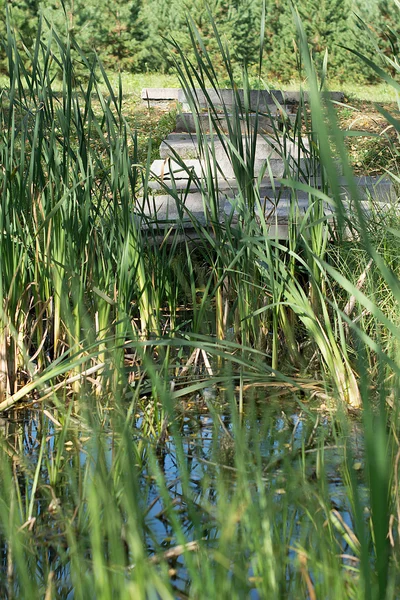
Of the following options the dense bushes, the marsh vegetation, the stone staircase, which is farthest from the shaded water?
the dense bushes

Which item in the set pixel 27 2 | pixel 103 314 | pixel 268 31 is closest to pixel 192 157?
pixel 103 314

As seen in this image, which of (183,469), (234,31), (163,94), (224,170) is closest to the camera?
(183,469)

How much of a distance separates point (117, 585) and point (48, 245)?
4.62 ft

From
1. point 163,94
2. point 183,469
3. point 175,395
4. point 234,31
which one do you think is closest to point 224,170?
point 163,94

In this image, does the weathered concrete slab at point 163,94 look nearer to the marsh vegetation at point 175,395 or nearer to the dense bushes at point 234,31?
the dense bushes at point 234,31

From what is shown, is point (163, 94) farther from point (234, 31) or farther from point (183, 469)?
point (183, 469)

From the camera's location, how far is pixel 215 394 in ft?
8.10

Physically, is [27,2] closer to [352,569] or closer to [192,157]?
[192,157]

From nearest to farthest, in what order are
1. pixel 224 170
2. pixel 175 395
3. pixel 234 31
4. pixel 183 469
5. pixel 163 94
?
1. pixel 183 469
2. pixel 175 395
3. pixel 224 170
4. pixel 163 94
5. pixel 234 31

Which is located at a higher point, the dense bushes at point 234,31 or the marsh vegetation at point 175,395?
the dense bushes at point 234,31

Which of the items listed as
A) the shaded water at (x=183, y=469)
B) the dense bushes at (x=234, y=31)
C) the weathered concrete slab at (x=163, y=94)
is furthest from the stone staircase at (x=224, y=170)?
the dense bushes at (x=234, y=31)

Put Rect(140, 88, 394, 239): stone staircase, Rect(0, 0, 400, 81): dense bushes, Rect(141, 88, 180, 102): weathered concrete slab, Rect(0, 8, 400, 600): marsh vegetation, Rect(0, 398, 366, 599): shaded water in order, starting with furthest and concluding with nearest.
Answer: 1. Rect(0, 0, 400, 81): dense bushes
2. Rect(141, 88, 180, 102): weathered concrete slab
3. Rect(140, 88, 394, 239): stone staircase
4. Rect(0, 398, 366, 599): shaded water
5. Rect(0, 8, 400, 600): marsh vegetation

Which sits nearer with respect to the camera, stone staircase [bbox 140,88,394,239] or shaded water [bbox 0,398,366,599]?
shaded water [bbox 0,398,366,599]

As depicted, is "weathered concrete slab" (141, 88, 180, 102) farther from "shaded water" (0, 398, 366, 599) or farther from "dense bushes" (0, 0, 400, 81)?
"shaded water" (0, 398, 366, 599)
